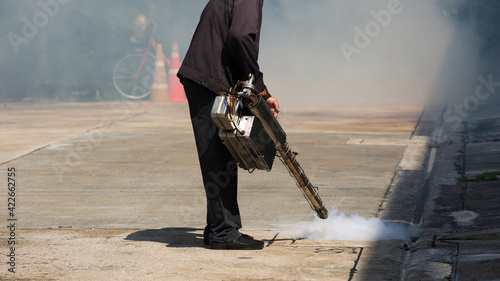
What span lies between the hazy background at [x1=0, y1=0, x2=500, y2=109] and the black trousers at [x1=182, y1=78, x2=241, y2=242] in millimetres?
10064

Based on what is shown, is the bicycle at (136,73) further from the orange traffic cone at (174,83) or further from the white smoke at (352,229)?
the white smoke at (352,229)

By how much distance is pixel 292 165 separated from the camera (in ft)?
14.4

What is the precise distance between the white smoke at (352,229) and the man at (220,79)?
0.46m

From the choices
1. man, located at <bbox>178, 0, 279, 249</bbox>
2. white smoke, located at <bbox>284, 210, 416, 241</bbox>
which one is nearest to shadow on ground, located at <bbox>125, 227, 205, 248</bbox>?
man, located at <bbox>178, 0, 279, 249</bbox>

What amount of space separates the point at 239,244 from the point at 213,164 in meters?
0.41

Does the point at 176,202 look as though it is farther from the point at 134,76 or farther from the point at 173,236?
the point at 134,76

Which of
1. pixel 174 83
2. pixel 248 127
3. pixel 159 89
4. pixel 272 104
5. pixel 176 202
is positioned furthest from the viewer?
pixel 174 83

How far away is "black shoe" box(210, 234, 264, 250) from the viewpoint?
440cm

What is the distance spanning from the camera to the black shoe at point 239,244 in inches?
173

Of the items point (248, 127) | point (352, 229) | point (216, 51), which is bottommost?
point (352, 229)

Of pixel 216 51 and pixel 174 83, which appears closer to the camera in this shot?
pixel 216 51

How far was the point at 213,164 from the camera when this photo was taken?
14.4ft

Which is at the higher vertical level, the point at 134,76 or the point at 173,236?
the point at 173,236

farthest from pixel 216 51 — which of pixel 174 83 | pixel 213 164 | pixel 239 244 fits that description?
pixel 174 83
